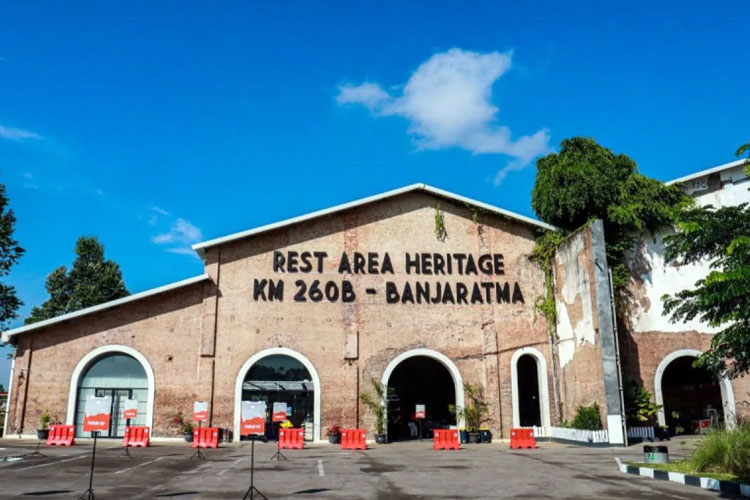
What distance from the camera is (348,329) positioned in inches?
1036

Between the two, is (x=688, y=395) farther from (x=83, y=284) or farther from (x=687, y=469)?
(x=83, y=284)

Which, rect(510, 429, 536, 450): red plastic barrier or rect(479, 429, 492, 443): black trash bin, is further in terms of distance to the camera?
rect(479, 429, 492, 443): black trash bin

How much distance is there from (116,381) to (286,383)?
6714mm

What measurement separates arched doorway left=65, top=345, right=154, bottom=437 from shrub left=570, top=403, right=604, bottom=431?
16353 mm

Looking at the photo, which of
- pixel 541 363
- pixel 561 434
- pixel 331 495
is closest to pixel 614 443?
pixel 561 434

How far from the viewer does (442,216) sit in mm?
28531

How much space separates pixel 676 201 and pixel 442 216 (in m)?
9.88

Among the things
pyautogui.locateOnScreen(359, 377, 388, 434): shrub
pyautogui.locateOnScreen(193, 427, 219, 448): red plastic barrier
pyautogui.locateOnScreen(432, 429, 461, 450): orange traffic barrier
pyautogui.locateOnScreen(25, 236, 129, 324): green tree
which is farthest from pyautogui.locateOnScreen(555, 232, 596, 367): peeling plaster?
pyautogui.locateOnScreen(25, 236, 129, 324): green tree

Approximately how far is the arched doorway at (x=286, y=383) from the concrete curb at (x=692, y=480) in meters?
13.5

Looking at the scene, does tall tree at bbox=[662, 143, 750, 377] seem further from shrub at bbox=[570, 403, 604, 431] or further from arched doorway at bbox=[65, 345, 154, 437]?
arched doorway at bbox=[65, 345, 154, 437]

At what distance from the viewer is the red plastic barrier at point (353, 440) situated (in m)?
22.6

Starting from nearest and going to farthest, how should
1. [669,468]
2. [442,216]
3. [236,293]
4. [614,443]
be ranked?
[669,468], [614,443], [236,293], [442,216]

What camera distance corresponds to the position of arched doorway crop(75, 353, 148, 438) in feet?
81.7

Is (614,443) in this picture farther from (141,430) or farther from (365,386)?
(141,430)
